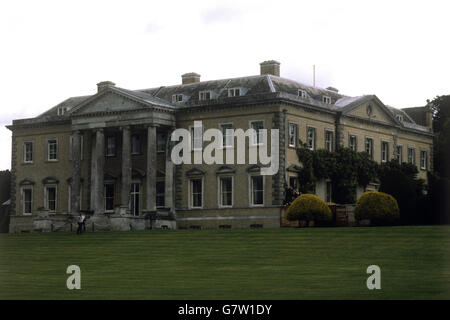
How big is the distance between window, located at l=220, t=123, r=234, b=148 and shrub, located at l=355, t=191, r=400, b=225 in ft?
48.1

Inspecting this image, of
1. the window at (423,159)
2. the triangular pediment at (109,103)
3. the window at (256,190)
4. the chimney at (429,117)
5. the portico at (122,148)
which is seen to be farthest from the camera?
the chimney at (429,117)

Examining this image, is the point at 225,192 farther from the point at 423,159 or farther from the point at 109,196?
the point at 423,159

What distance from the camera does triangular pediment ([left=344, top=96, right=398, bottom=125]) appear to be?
71500 mm

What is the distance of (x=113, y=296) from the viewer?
27.8m

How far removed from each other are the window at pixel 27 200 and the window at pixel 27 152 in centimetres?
250

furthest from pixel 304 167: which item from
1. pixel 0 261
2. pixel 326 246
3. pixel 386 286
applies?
pixel 386 286

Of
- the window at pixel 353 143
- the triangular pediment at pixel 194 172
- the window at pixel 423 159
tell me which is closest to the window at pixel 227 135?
the triangular pediment at pixel 194 172

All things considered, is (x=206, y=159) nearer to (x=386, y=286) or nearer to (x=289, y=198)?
(x=289, y=198)

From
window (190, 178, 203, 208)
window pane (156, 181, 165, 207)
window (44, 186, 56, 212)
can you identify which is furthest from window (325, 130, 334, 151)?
window (44, 186, 56, 212)

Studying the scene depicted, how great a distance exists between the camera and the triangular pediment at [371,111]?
235ft

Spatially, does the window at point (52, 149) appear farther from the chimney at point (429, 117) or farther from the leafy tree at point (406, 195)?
the chimney at point (429, 117)

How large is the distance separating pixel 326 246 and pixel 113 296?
17.1 metres

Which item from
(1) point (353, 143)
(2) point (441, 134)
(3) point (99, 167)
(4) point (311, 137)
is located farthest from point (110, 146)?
(2) point (441, 134)

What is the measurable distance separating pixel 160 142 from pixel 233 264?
31705 millimetres
